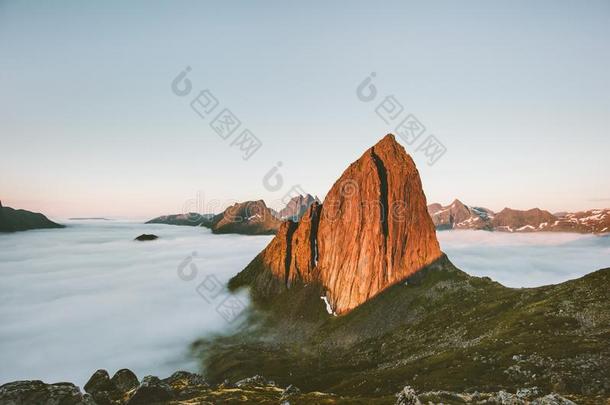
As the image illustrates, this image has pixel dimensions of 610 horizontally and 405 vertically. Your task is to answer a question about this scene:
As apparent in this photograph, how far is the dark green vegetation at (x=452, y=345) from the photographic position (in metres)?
67.1

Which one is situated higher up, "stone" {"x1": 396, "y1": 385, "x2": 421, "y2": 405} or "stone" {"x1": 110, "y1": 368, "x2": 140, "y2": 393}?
"stone" {"x1": 396, "y1": 385, "x2": 421, "y2": 405}

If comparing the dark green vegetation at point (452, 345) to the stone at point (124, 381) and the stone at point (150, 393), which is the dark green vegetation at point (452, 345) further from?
the stone at point (124, 381)

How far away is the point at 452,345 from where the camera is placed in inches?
4446

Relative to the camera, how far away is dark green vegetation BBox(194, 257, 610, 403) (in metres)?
67.1

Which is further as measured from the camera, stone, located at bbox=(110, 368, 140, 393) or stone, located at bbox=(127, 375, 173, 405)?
stone, located at bbox=(110, 368, 140, 393)

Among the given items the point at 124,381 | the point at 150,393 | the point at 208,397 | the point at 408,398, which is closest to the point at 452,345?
the point at 408,398

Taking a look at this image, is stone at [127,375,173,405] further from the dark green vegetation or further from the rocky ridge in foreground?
the dark green vegetation

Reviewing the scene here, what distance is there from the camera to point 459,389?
229ft

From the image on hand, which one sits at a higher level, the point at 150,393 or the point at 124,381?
the point at 150,393

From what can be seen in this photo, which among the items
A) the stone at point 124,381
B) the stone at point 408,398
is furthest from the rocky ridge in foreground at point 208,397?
the stone at point 124,381

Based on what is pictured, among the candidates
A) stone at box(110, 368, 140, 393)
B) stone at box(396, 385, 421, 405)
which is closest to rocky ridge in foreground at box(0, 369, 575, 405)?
stone at box(396, 385, 421, 405)

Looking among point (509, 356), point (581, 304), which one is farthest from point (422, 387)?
point (581, 304)

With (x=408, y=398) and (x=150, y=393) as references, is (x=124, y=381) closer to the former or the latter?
(x=150, y=393)

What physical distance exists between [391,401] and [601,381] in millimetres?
34601
